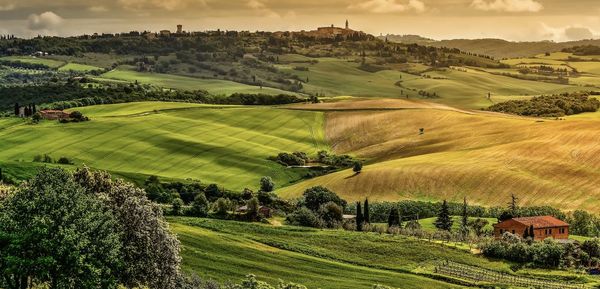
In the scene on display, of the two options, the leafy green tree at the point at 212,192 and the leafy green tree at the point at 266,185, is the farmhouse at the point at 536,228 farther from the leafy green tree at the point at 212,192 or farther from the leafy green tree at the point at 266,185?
the leafy green tree at the point at 266,185

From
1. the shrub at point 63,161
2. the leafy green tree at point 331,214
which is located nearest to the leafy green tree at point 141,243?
the leafy green tree at point 331,214

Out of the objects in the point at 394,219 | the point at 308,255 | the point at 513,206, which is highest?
the point at 308,255

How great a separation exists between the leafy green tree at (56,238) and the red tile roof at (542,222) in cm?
7488

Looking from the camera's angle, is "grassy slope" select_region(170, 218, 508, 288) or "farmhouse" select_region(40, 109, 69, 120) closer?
"grassy slope" select_region(170, 218, 508, 288)

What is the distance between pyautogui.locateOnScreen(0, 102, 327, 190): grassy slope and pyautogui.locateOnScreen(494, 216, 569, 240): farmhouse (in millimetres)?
49400

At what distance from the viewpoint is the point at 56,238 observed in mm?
49219

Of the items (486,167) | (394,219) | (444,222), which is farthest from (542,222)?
(486,167)

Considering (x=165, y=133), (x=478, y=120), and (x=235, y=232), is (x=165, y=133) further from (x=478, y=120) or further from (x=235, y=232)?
(x=235, y=232)

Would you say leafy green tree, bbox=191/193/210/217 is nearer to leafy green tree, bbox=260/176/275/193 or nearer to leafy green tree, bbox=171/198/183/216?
leafy green tree, bbox=171/198/183/216

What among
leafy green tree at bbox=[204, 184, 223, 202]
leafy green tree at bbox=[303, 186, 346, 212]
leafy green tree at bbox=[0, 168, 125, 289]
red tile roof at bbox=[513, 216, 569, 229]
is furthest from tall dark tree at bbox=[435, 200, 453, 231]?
leafy green tree at bbox=[0, 168, 125, 289]

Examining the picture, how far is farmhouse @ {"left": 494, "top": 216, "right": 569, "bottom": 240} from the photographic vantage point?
11306cm

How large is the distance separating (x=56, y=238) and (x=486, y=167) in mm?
109090

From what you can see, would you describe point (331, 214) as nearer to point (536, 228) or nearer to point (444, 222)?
point (444, 222)

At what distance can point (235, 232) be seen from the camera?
9525 centimetres
